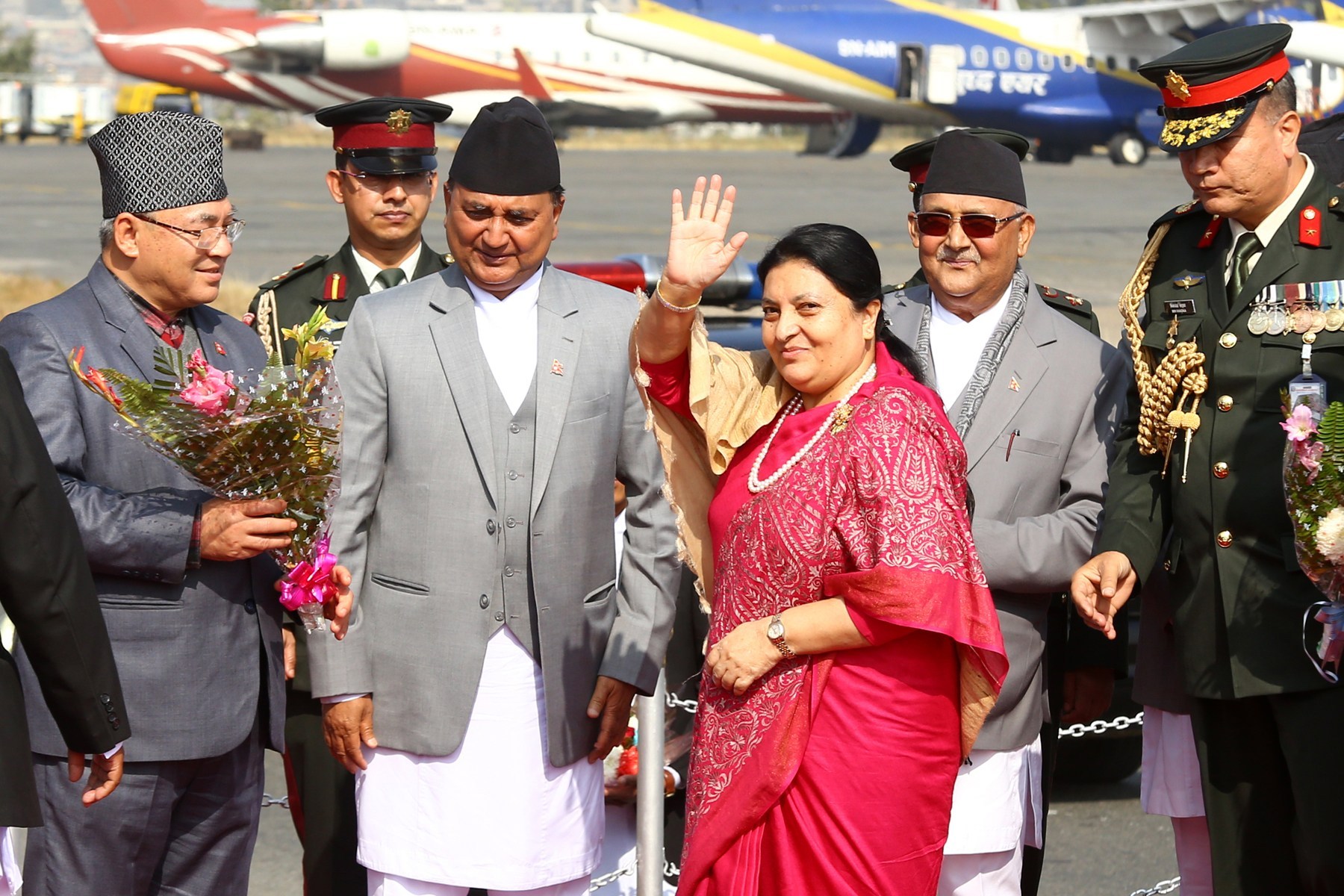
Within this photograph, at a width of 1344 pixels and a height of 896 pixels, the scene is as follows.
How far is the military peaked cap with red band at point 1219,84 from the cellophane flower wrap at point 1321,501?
0.61 metres

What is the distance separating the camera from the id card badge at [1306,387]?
3057mm

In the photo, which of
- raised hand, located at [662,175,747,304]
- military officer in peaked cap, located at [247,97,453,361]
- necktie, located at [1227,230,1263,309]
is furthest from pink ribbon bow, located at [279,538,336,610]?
necktie, located at [1227,230,1263,309]

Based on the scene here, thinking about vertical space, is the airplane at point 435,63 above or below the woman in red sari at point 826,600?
above

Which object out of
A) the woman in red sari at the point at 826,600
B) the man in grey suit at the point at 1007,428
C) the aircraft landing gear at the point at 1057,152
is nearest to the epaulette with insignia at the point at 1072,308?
the man in grey suit at the point at 1007,428

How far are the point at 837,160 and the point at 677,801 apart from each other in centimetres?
4496

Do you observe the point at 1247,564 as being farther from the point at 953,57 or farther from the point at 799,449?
the point at 953,57

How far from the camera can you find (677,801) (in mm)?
4441

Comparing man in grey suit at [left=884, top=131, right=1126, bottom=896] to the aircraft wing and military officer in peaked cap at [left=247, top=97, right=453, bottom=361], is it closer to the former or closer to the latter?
military officer in peaked cap at [left=247, top=97, right=453, bottom=361]

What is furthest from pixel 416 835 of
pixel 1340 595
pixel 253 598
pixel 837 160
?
pixel 837 160

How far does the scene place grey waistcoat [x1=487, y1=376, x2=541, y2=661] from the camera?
128 inches

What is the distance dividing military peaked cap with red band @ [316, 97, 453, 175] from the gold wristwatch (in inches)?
79.2

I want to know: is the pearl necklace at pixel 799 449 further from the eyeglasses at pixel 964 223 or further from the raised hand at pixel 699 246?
the eyeglasses at pixel 964 223

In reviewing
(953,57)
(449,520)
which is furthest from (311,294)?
(953,57)

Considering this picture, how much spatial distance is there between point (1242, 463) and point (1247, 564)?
0.21 meters
